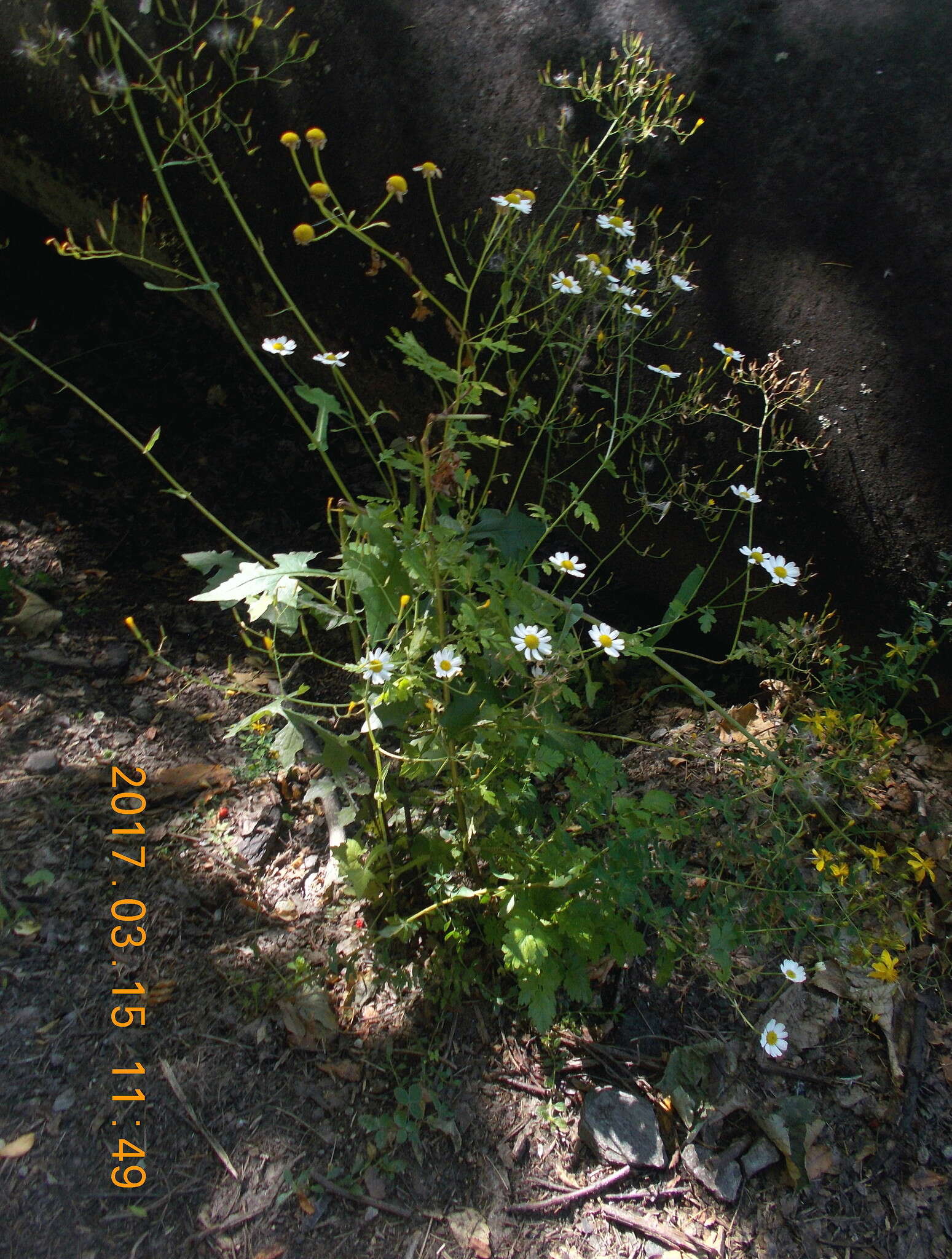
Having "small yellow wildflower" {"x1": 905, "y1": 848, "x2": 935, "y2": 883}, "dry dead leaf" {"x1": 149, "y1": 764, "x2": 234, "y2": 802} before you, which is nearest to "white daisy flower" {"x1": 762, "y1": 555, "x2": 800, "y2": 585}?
"small yellow wildflower" {"x1": 905, "y1": 848, "x2": 935, "y2": 883}

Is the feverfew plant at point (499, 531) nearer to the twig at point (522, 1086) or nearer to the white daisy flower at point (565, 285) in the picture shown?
the white daisy flower at point (565, 285)

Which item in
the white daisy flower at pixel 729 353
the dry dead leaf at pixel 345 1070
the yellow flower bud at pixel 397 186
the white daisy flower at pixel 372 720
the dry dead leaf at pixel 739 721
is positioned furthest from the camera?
the dry dead leaf at pixel 739 721

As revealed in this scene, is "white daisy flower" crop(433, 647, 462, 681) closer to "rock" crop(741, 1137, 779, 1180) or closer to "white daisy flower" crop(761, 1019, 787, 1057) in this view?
"white daisy flower" crop(761, 1019, 787, 1057)

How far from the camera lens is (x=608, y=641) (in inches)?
52.2

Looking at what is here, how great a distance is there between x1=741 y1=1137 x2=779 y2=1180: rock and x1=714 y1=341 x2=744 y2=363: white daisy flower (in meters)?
1.44

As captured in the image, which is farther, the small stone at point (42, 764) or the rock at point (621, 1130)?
the small stone at point (42, 764)

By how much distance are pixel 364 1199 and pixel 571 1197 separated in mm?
347

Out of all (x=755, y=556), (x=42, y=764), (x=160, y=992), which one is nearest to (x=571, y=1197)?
(x=160, y=992)

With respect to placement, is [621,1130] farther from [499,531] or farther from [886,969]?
[499,531]

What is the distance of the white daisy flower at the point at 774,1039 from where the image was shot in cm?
140

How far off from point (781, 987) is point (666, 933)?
344 millimetres

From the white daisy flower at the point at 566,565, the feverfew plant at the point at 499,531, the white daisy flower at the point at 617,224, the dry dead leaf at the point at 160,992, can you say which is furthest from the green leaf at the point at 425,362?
the dry dead leaf at the point at 160,992

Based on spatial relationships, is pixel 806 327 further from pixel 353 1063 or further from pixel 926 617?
pixel 353 1063

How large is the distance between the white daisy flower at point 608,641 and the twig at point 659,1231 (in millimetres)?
935
